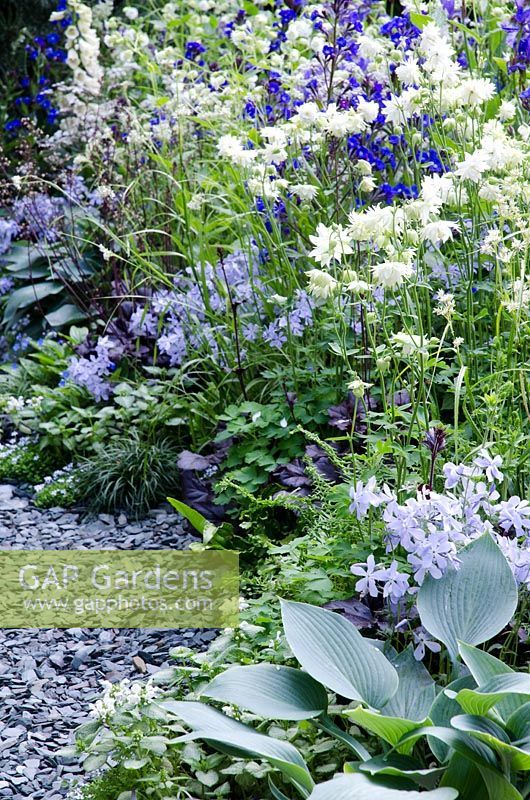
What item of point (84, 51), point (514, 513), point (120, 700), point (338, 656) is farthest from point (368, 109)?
point (84, 51)

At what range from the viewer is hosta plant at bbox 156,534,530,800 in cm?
165

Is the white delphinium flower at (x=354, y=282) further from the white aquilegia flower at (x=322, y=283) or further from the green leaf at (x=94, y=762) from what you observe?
the green leaf at (x=94, y=762)

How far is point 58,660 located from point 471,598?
1.26m

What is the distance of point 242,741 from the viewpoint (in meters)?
1.68

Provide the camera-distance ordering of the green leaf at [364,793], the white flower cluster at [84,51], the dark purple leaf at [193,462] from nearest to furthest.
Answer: the green leaf at [364,793], the dark purple leaf at [193,462], the white flower cluster at [84,51]

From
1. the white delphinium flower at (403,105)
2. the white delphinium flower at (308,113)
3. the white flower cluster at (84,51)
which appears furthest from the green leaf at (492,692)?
the white flower cluster at (84,51)

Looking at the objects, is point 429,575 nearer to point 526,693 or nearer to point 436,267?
point 526,693

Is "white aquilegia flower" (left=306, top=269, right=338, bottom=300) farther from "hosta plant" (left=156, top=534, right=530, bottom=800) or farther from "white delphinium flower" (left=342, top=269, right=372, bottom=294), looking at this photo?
"hosta plant" (left=156, top=534, right=530, bottom=800)

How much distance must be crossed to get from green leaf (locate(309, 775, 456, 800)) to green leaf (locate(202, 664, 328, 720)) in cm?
22

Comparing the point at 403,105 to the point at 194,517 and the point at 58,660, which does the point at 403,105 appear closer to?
the point at 194,517

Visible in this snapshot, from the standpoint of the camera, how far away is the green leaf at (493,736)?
1.59 m

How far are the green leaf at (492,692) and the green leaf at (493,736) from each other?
→ 0.02 m

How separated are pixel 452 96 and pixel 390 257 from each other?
68 cm

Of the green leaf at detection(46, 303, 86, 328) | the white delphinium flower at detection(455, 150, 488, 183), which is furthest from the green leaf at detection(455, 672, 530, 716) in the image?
the green leaf at detection(46, 303, 86, 328)
